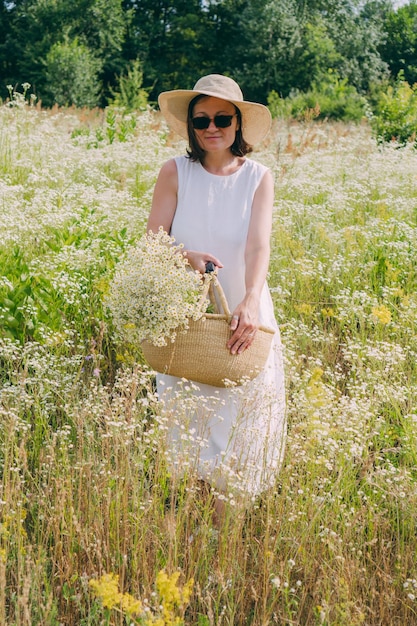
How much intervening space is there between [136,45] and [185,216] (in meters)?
34.9

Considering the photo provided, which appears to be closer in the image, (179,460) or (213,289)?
(179,460)

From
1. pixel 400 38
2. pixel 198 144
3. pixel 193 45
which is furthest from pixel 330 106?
pixel 400 38

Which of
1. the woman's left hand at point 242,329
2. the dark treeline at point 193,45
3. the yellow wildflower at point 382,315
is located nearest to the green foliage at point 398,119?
the yellow wildflower at point 382,315

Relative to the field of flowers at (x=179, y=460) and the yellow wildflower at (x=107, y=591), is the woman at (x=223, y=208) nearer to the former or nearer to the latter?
the field of flowers at (x=179, y=460)

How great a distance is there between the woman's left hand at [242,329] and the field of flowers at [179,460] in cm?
27

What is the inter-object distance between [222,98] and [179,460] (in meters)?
1.57

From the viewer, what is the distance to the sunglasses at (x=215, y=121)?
295cm

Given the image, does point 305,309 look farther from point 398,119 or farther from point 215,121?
point 398,119

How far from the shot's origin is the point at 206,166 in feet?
10.1

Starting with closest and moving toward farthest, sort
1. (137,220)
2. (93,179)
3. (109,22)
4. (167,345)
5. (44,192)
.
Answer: (167,345)
(137,220)
(44,192)
(93,179)
(109,22)

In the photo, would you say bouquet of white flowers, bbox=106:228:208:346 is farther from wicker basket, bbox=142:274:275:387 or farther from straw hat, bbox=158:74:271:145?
straw hat, bbox=158:74:271:145

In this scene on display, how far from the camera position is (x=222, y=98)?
113 inches

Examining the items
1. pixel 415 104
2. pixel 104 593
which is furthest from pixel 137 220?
pixel 415 104

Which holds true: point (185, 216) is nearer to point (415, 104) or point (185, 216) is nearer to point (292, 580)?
point (292, 580)
